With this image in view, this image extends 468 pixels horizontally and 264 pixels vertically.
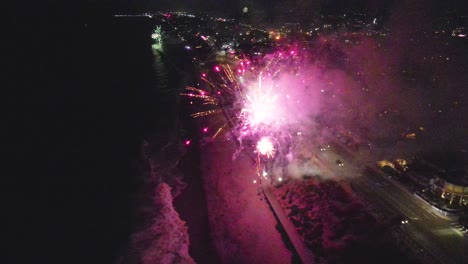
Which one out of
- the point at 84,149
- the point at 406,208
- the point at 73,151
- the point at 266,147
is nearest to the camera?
the point at 406,208

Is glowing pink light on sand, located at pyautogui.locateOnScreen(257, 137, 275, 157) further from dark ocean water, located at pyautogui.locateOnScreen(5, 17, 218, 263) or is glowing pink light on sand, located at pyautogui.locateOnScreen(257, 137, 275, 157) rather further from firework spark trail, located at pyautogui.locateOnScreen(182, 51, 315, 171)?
dark ocean water, located at pyautogui.locateOnScreen(5, 17, 218, 263)

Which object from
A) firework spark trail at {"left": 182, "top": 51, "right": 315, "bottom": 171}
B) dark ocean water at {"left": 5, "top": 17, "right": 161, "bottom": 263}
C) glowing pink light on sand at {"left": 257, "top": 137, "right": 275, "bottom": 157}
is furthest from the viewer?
firework spark trail at {"left": 182, "top": 51, "right": 315, "bottom": 171}

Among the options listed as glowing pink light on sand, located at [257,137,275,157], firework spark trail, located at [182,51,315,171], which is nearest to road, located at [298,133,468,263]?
glowing pink light on sand, located at [257,137,275,157]

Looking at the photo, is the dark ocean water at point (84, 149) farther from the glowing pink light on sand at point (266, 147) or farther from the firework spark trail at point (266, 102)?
the glowing pink light on sand at point (266, 147)

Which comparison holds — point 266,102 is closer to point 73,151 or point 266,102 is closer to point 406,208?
point 406,208

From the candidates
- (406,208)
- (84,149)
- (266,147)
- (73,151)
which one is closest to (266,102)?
(266,147)

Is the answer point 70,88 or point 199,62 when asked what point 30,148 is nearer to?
point 70,88

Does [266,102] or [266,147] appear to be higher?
[266,102]
